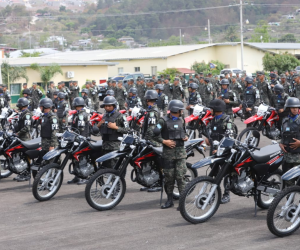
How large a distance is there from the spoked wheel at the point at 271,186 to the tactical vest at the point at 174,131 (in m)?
1.49

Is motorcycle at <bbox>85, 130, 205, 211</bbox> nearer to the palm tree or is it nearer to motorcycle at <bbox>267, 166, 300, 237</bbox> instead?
motorcycle at <bbox>267, 166, 300, 237</bbox>

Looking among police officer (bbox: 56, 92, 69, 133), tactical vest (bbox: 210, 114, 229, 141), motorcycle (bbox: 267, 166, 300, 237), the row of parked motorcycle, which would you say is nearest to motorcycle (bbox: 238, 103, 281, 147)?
tactical vest (bbox: 210, 114, 229, 141)

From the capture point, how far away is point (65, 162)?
35.2 ft

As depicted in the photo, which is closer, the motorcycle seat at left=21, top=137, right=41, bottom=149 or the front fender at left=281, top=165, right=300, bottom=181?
the front fender at left=281, top=165, right=300, bottom=181

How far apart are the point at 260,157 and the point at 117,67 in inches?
2196

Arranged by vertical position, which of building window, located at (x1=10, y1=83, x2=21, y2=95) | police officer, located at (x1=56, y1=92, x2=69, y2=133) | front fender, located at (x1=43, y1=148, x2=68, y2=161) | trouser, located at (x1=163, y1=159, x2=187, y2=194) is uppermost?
building window, located at (x1=10, y1=83, x2=21, y2=95)

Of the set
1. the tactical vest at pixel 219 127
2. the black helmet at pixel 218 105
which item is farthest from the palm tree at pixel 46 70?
the black helmet at pixel 218 105

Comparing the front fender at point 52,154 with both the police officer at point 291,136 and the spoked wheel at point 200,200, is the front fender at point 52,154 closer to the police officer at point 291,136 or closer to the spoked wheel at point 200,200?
the spoked wheel at point 200,200

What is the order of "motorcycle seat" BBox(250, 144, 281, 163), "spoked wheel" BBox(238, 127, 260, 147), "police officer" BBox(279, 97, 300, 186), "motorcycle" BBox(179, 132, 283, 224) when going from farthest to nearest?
"spoked wheel" BBox(238, 127, 260, 147) < "motorcycle seat" BBox(250, 144, 281, 163) < "police officer" BBox(279, 97, 300, 186) < "motorcycle" BBox(179, 132, 283, 224)

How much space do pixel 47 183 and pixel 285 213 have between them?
4601 mm

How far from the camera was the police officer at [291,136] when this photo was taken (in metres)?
8.74

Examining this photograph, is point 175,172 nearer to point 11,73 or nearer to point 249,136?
point 249,136

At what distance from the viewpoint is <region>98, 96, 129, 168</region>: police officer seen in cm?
1088

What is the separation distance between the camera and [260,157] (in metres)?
9.02
